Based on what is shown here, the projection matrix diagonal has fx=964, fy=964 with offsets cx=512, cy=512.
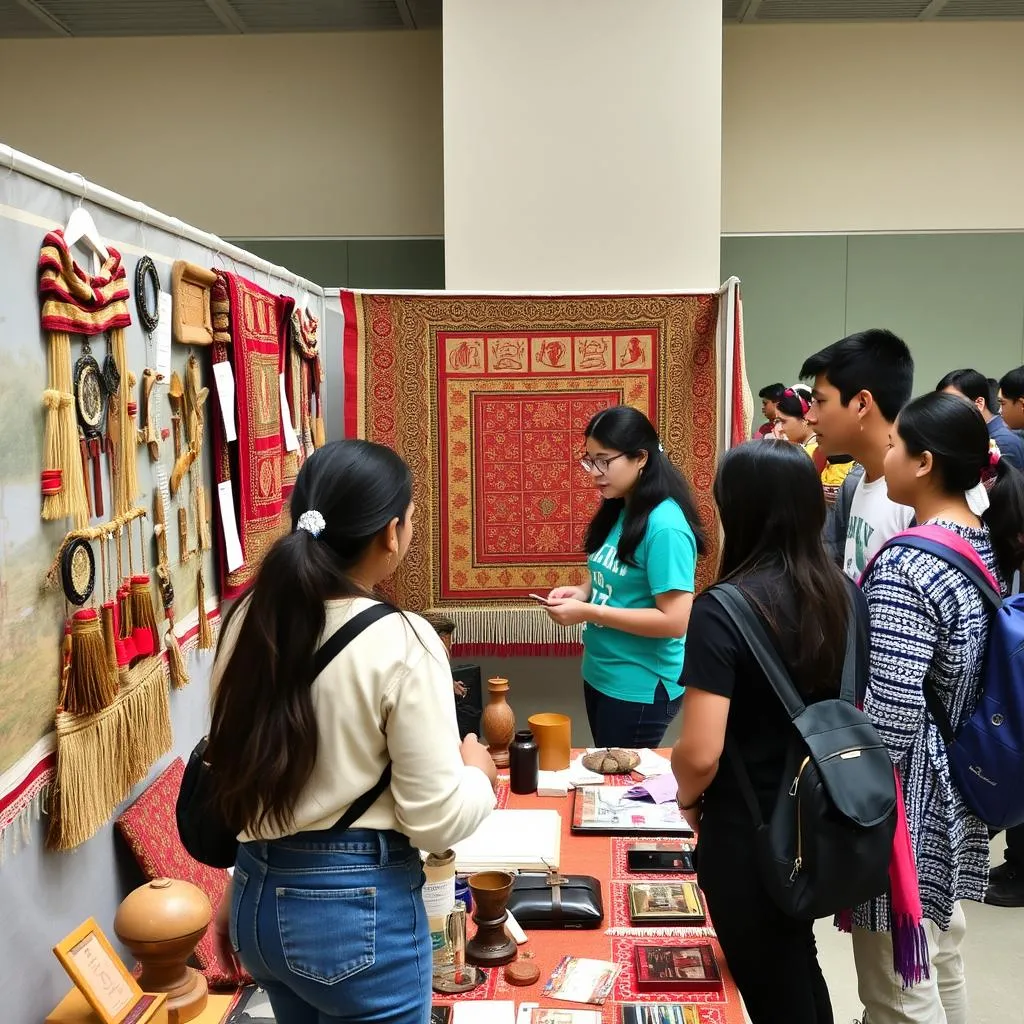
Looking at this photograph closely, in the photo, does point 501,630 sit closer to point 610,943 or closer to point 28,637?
point 610,943

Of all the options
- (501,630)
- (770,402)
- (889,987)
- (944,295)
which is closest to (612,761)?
(889,987)

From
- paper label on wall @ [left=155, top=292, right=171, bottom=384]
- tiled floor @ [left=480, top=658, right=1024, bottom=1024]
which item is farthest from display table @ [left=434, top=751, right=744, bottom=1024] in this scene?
paper label on wall @ [left=155, top=292, right=171, bottom=384]

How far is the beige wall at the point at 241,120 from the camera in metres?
4.87

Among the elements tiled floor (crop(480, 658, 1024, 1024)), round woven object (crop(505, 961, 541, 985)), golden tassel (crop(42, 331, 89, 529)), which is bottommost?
tiled floor (crop(480, 658, 1024, 1024))

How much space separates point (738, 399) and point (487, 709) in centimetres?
167

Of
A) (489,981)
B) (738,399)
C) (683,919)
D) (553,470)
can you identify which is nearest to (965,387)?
(738,399)

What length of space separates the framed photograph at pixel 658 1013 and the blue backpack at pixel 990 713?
2.43 feet

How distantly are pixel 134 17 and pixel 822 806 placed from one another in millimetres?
4871

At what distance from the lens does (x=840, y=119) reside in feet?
16.5

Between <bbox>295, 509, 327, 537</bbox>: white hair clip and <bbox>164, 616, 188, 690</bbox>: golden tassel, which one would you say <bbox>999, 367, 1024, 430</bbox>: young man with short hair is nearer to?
<bbox>164, 616, 188, 690</bbox>: golden tassel

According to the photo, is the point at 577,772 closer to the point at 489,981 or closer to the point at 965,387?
the point at 489,981

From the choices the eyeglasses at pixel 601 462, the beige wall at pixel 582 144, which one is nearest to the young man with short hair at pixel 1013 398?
the beige wall at pixel 582 144

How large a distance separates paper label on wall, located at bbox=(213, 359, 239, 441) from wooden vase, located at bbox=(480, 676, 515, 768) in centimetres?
88

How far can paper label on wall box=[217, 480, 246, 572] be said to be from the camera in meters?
2.32
